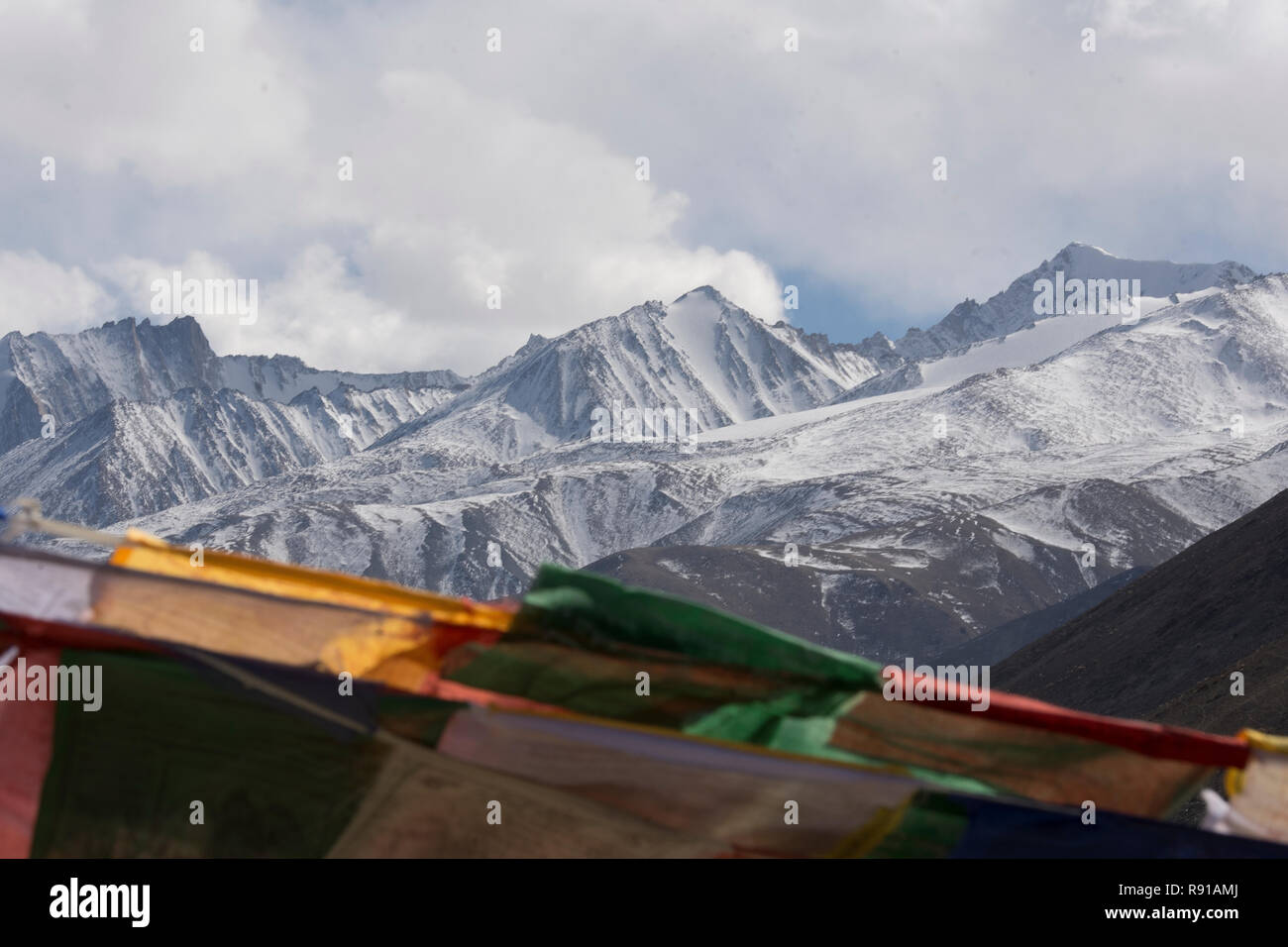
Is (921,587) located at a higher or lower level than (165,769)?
higher

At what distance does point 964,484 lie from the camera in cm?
18450

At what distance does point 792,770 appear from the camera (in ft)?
14.8

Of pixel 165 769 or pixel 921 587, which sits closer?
pixel 165 769

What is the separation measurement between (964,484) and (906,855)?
185 meters

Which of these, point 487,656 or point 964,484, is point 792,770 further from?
point 964,484
